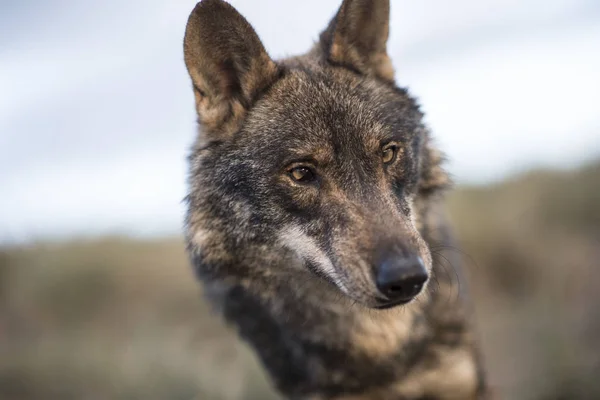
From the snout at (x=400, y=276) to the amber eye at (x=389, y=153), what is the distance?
26.1 inches

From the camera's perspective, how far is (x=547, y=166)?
902 centimetres

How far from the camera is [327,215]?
2.84m

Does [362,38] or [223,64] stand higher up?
[362,38]

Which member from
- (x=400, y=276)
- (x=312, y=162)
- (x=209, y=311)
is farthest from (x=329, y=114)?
(x=209, y=311)

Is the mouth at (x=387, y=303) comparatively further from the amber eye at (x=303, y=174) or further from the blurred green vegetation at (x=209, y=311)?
the blurred green vegetation at (x=209, y=311)

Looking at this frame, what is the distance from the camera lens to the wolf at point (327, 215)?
2818 mm

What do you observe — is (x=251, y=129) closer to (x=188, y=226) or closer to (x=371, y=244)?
(x=188, y=226)

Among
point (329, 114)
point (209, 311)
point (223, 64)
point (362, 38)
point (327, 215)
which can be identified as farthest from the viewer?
point (209, 311)

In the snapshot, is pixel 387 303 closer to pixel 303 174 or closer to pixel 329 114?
pixel 303 174

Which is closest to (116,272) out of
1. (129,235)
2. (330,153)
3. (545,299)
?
(129,235)

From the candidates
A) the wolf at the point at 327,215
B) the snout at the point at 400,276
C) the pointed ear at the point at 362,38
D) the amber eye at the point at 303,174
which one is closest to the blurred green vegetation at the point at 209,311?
the wolf at the point at 327,215

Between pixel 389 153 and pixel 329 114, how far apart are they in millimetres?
353

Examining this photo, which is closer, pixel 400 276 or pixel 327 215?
pixel 400 276

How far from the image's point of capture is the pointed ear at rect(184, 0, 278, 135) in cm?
306
